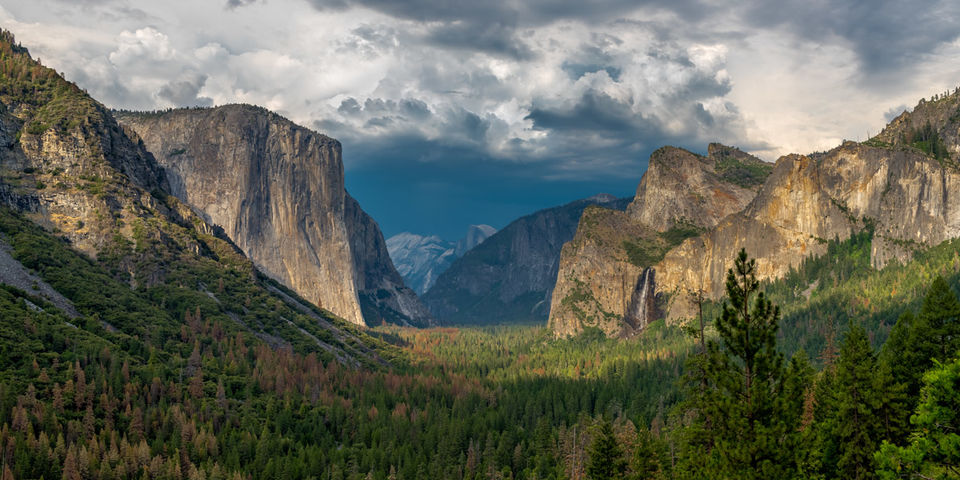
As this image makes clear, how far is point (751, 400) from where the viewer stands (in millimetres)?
39781

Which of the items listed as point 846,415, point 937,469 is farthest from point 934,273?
point 937,469

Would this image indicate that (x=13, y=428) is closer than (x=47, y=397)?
Yes

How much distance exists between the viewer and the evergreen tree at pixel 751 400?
38.7 meters

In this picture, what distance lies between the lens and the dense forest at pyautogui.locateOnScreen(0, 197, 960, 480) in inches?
1597

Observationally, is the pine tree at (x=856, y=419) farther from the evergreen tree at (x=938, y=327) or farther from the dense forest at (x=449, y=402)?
the evergreen tree at (x=938, y=327)

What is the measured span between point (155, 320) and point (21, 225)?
1821 inches

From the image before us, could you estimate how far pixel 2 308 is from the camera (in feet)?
423

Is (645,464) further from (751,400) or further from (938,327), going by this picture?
(751,400)

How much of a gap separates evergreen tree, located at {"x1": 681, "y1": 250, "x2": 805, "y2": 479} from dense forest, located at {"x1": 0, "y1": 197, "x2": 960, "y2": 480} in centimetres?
11

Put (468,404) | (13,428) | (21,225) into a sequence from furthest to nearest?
1. (21,225)
2. (468,404)
3. (13,428)

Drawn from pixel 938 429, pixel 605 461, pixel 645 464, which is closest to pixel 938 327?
pixel 938 429

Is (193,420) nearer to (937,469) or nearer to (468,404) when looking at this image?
(468,404)

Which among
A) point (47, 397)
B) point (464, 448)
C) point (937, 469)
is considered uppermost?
point (937, 469)

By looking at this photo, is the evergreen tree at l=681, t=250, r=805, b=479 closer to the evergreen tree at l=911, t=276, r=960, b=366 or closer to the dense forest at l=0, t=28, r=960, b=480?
the dense forest at l=0, t=28, r=960, b=480
